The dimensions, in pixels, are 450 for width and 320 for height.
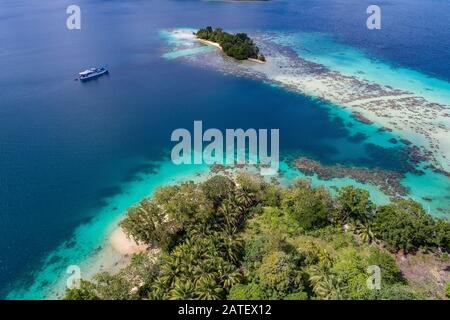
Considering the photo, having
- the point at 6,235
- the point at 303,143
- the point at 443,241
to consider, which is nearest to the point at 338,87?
the point at 303,143

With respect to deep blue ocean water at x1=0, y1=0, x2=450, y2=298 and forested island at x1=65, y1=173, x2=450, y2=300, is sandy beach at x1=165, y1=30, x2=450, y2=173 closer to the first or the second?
deep blue ocean water at x1=0, y1=0, x2=450, y2=298

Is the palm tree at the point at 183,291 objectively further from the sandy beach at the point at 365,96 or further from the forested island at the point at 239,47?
the forested island at the point at 239,47

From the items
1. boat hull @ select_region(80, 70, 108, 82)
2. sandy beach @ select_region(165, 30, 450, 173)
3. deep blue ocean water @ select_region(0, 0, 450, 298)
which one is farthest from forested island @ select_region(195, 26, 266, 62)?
boat hull @ select_region(80, 70, 108, 82)

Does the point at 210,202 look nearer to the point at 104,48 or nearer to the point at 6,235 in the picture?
the point at 6,235

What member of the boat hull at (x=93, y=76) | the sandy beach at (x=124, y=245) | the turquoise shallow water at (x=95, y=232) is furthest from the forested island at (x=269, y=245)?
the boat hull at (x=93, y=76)

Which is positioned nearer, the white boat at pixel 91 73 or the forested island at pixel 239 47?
the white boat at pixel 91 73

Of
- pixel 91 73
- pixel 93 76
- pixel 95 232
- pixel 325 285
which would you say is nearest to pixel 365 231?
pixel 325 285
